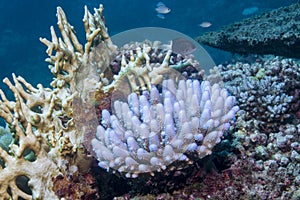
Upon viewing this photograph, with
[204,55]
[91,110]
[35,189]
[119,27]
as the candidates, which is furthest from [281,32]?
[119,27]

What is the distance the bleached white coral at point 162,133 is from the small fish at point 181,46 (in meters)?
2.79

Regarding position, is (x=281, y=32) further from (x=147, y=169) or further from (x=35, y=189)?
(x=35, y=189)

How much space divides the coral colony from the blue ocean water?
2351cm

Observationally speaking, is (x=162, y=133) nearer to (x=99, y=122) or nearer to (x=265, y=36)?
(x=99, y=122)

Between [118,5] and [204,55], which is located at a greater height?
[118,5]

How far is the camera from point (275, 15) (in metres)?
8.02

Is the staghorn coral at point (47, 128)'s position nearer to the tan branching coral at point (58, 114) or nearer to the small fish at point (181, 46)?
the tan branching coral at point (58, 114)

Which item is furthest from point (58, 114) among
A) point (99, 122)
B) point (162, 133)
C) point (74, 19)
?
point (74, 19)

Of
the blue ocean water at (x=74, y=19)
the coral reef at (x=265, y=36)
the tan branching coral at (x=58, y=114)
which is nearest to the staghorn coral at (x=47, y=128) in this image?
the tan branching coral at (x=58, y=114)

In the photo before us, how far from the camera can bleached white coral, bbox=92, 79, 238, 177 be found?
7.90 feet

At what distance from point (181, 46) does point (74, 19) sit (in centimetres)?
3616

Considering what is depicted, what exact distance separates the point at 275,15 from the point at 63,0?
3553 centimetres

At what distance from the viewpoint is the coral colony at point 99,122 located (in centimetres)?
245

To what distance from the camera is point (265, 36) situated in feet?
21.0
